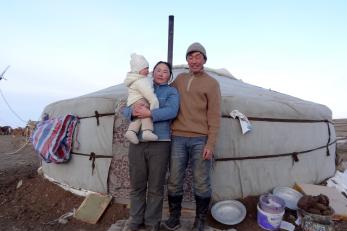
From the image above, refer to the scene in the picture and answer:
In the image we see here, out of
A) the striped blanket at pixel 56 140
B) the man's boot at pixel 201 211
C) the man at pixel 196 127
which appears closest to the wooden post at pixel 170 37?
the striped blanket at pixel 56 140

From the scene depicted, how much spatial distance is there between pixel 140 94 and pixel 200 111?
47 centimetres

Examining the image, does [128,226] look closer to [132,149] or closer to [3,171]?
[132,149]

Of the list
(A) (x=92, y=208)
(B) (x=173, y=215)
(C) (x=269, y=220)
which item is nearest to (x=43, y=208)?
(A) (x=92, y=208)

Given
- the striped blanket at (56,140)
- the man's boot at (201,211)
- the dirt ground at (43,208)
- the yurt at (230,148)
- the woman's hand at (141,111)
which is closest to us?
the woman's hand at (141,111)

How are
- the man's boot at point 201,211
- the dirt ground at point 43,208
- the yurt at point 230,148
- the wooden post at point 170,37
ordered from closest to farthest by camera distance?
1. the man's boot at point 201,211
2. the dirt ground at point 43,208
3. the yurt at point 230,148
4. the wooden post at point 170,37

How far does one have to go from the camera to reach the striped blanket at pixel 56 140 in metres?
3.89

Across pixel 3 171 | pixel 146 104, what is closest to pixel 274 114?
pixel 146 104

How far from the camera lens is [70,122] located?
13.1ft

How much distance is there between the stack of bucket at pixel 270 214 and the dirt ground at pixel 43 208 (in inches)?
3.9

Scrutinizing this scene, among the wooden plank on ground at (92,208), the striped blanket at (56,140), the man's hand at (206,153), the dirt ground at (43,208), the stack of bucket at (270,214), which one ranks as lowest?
the dirt ground at (43,208)

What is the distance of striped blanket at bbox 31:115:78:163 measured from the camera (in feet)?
12.8

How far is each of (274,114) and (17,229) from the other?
9.18ft

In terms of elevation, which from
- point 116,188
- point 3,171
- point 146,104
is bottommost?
point 3,171

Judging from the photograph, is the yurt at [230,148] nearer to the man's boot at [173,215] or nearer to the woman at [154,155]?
the man's boot at [173,215]
